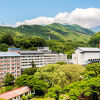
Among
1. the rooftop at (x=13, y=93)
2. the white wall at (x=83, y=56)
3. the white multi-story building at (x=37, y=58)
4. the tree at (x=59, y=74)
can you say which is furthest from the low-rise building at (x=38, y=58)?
the rooftop at (x=13, y=93)

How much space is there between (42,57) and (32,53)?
527 cm

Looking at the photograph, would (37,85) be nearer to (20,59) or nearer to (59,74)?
(59,74)

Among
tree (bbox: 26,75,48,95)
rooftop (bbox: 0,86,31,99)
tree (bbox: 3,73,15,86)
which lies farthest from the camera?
tree (bbox: 3,73,15,86)

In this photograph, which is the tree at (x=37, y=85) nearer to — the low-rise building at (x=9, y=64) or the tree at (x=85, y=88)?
the tree at (x=85, y=88)

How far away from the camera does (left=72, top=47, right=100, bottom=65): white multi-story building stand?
6067 centimetres

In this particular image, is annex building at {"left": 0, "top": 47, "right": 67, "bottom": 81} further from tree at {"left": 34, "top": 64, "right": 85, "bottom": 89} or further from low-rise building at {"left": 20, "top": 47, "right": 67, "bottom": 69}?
tree at {"left": 34, "top": 64, "right": 85, "bottom": 89}

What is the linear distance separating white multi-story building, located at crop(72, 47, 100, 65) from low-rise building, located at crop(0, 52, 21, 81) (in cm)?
3183

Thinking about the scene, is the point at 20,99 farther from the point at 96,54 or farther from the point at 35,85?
the point at 96,54

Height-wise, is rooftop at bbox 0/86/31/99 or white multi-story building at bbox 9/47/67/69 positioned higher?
white multi-story building at bbox 9/47/67/69

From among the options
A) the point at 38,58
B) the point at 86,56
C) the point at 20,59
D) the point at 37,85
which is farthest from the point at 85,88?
the point at 86,56

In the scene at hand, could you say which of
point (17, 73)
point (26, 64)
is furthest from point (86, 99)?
point (26, 64)

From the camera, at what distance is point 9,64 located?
147 feet

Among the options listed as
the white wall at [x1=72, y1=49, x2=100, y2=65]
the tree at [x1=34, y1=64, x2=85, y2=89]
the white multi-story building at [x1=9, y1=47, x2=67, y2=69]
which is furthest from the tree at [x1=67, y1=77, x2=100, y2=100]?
the white wall at [x1=72, y1=49, x2=100, y2=65]

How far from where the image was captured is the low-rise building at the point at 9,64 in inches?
1695
